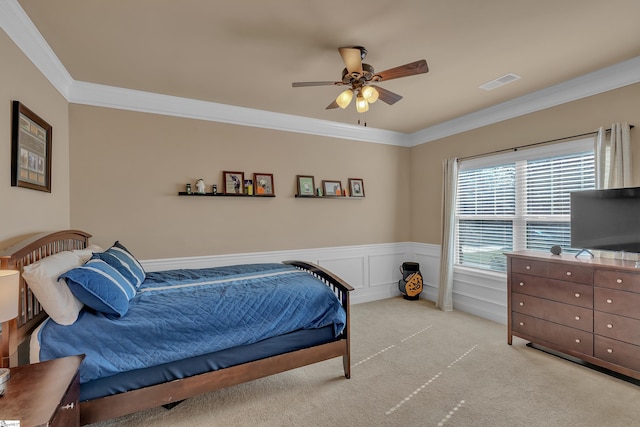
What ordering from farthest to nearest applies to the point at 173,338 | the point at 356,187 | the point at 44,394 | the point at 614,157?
the point at 356,187, the point at 614,157, the point at 173,338, the point at 44,394

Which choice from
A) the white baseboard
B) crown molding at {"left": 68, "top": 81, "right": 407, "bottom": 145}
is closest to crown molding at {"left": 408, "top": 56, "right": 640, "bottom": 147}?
crown molding at {"left": 68, "top": 81, "right": 407, "bottom": 145}

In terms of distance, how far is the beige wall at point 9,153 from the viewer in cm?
204

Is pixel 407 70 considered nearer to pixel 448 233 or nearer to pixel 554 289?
pixel 554 289

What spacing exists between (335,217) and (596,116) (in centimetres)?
312

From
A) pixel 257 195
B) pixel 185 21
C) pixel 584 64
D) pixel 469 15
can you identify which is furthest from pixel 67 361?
pixel 584 64

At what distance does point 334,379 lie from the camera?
2658mm

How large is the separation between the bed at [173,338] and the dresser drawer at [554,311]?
6.22 feet

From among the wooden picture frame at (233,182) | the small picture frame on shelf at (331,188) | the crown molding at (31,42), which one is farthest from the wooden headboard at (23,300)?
the small picture frame on shelf at (331,188)

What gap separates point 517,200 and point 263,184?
3145mm

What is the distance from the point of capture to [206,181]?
12.5ft

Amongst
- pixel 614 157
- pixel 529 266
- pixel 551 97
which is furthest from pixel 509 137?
pixel 529 266

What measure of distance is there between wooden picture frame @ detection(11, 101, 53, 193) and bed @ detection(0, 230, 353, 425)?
0.43 meters

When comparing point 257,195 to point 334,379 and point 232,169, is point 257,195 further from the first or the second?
point 334,379

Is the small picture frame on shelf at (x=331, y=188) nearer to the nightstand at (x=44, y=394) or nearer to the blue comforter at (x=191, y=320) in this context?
the blue comforter at (x=191, y=320)
